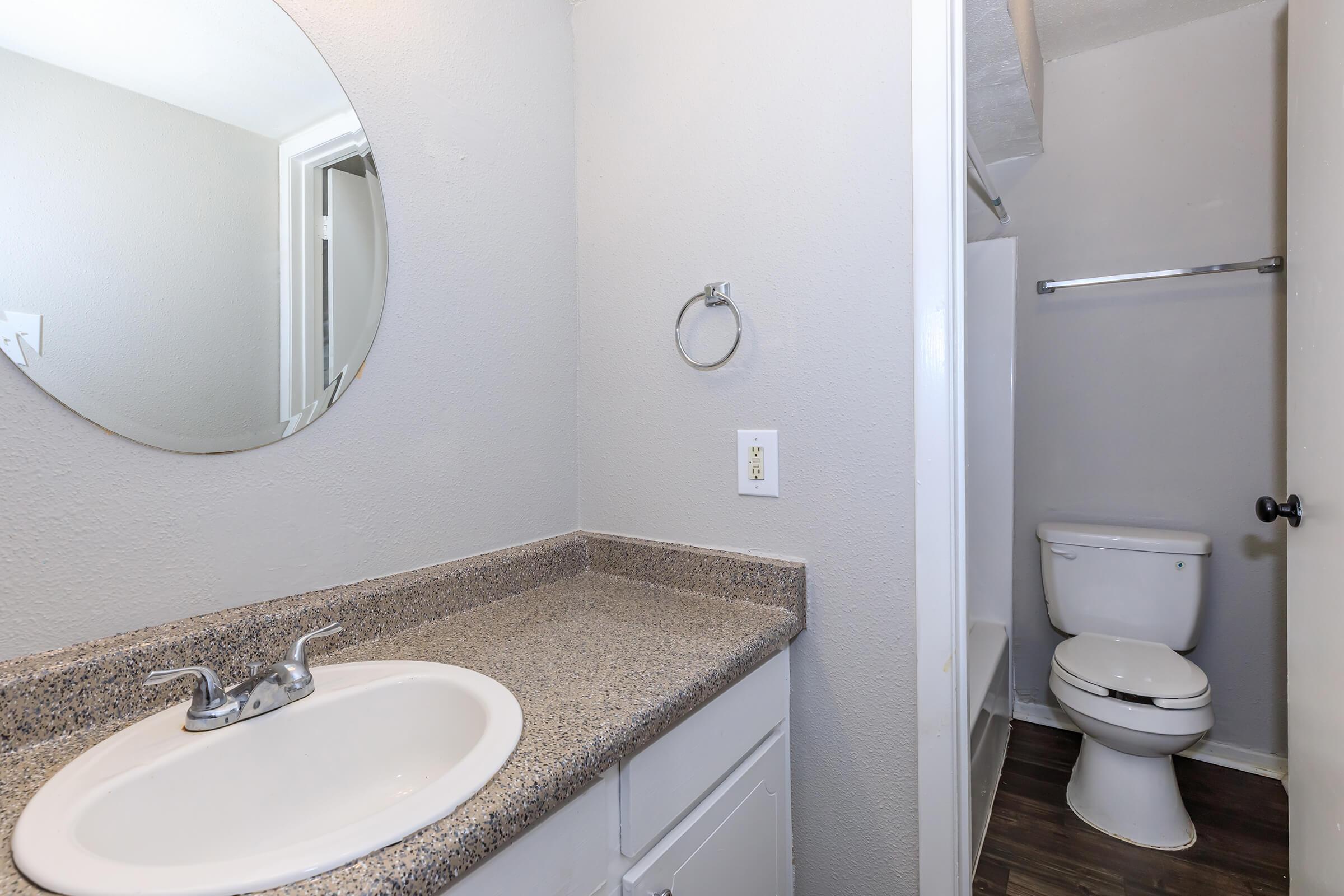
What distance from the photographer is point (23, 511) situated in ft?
2.15

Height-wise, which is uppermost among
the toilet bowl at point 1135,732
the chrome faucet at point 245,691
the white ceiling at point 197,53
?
the white ceiling at point 197,53

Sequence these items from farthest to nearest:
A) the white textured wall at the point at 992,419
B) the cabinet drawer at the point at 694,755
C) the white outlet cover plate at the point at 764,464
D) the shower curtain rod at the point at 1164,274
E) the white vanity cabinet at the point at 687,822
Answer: the white textured wall at the point at 992,419
the shower curtain rod at the point at 1164,274
the white outlet cover plate at the point at 764,464
the cabinet drawer at the point at 694,755
the white vanity cabinet at the point at 687,822

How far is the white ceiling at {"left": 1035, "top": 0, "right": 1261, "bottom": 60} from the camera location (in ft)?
6.04

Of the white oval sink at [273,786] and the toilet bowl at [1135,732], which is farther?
the toilet bowl at [1135,732]

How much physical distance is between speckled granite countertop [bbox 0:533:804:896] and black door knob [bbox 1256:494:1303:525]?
92 cm

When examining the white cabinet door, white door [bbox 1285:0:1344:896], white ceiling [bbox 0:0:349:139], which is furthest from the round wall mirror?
white door [bbox 1285:0:1344:896]

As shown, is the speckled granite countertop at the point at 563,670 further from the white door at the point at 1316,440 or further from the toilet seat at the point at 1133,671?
the toilet seat at the point at 1133,671

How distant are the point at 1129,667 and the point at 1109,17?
1.96 meters

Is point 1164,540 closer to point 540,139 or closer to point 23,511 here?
point 540,139

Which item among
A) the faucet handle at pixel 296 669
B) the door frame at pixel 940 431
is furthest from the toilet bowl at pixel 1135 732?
the faucet handle at pixel 296 669

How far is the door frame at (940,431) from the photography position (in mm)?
925

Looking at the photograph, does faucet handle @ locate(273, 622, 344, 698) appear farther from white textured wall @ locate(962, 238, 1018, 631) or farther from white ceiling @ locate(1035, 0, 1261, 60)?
white ceiling @ locate(1035, 0, 1261, 60)

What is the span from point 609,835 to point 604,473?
0.73 metres

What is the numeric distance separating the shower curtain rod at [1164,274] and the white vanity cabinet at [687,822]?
1.74 m
